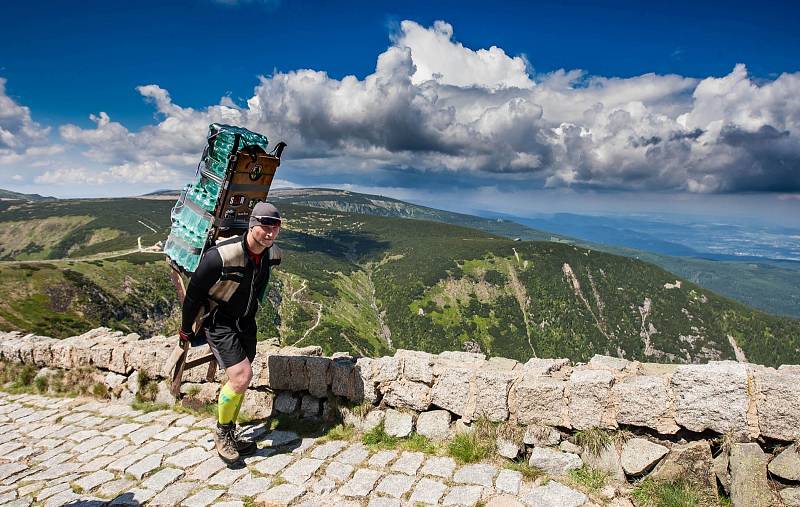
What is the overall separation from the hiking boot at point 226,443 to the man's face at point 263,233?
9.44 feet

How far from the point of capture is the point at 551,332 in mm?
173125

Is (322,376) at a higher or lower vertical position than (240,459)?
higher

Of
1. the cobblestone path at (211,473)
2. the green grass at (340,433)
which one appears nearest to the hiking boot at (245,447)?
the cobblestone path at (211,473)

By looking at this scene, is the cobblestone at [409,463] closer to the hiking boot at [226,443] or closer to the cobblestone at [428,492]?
the cobblestone at [428,492]

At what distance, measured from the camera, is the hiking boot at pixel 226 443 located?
629cm

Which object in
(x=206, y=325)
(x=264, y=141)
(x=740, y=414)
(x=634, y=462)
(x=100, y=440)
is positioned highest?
(x=264, y=141)

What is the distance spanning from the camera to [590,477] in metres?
5.55

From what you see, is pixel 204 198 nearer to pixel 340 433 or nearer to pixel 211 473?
pixel 211 473

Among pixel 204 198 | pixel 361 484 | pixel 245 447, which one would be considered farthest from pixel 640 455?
pixel 204 198

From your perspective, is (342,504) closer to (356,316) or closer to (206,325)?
(206,325)

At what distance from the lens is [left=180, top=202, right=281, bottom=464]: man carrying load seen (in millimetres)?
5973

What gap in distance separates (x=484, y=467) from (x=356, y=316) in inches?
6131

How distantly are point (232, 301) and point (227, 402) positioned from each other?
1.51m

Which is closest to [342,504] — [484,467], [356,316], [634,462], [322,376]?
[484,467]
